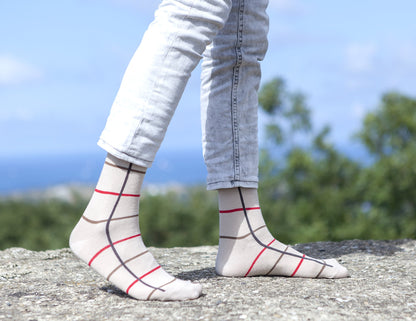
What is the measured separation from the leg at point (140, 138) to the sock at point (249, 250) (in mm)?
278

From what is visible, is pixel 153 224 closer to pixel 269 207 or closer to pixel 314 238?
pixel 269 207

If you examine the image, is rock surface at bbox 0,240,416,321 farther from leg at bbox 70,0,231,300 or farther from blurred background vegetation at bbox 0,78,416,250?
blurred background vegetation at bbox 0,78,416,250

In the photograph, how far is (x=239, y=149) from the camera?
1.62 metres

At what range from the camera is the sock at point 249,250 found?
161 centimetres

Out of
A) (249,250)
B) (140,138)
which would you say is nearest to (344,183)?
(249,250)

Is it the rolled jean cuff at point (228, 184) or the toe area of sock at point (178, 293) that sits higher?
the rolled jean cuff at point (228, 184)

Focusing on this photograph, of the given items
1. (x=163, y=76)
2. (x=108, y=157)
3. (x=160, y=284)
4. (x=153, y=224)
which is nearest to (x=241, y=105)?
(x=163, y=76)

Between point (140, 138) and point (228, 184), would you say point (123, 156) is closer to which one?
point (140, 138)

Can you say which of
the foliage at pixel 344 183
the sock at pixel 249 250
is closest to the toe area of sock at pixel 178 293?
the sock at pixel 249 250

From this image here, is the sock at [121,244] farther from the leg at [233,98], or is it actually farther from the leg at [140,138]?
the leg at [233,98]

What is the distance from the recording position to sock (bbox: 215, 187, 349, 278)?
161 centimetres

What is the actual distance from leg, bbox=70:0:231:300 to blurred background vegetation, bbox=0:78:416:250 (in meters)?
4.54

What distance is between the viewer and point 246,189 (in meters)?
1.61

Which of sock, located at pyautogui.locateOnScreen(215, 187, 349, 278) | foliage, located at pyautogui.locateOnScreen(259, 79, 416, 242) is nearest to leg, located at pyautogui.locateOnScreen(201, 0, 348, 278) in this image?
sock, located at pyautogui.locateOnScreen(215, 187, 349, 278)
